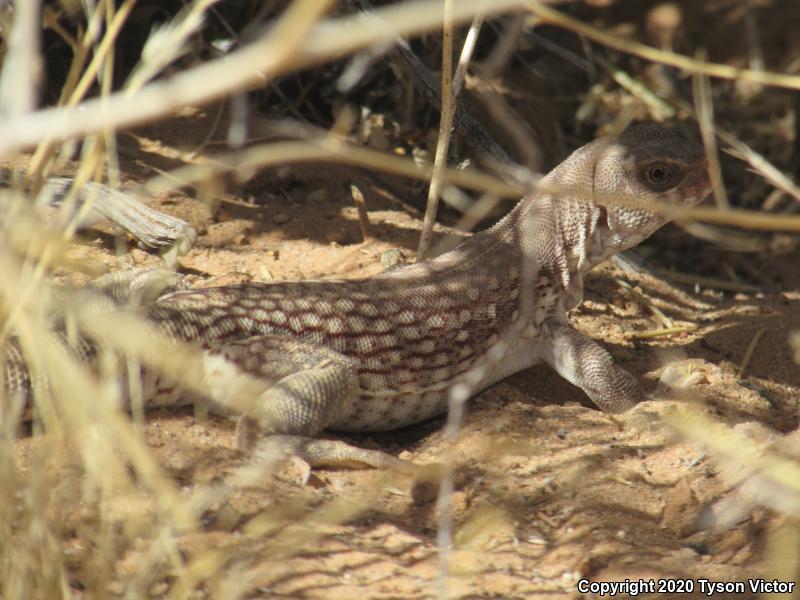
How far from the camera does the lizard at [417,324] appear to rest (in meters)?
4.02

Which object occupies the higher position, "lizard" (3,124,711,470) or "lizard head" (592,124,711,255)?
"lizard head" (592,124,711,255)

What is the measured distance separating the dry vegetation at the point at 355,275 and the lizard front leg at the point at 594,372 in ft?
0.53

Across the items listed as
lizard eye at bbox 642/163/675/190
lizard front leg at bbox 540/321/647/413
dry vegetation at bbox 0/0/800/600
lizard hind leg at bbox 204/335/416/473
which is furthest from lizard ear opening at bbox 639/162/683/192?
lizard hind leg at bbox 204/335/416/473

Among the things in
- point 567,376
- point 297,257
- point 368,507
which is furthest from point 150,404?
point 567,376

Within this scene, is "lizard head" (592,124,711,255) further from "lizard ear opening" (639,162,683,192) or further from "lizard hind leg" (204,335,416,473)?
"lizard hind leg" (204,335,416,473)

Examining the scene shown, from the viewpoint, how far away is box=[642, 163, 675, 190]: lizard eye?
4.96 meters

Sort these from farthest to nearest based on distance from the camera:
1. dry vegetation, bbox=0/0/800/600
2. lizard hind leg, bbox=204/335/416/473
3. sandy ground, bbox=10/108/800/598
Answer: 1. lizard hind leg, bbox=204/335/416/473
2. sandy ground, bbox=10/108/800/598
3. dry vegetation, bbox=0/0/800/600

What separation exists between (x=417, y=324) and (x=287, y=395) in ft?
2.64

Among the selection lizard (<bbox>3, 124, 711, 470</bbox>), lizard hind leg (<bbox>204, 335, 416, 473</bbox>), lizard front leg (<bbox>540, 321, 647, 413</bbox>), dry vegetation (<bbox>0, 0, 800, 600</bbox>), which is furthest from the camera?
lizard front leg (<bbox>540, 321, 647, 413</bbox>)

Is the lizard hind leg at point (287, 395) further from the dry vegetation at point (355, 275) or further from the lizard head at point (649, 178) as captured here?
the lizard head at point (649, 178)

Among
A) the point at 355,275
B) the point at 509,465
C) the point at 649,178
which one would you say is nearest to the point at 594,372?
the point at 509,465

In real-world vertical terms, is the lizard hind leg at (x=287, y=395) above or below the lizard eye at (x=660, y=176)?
below

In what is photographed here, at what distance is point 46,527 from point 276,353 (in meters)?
1.69

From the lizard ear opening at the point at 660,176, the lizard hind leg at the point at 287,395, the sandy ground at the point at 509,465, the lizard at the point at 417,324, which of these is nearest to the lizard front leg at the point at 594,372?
the lizard at the point at 417,324
